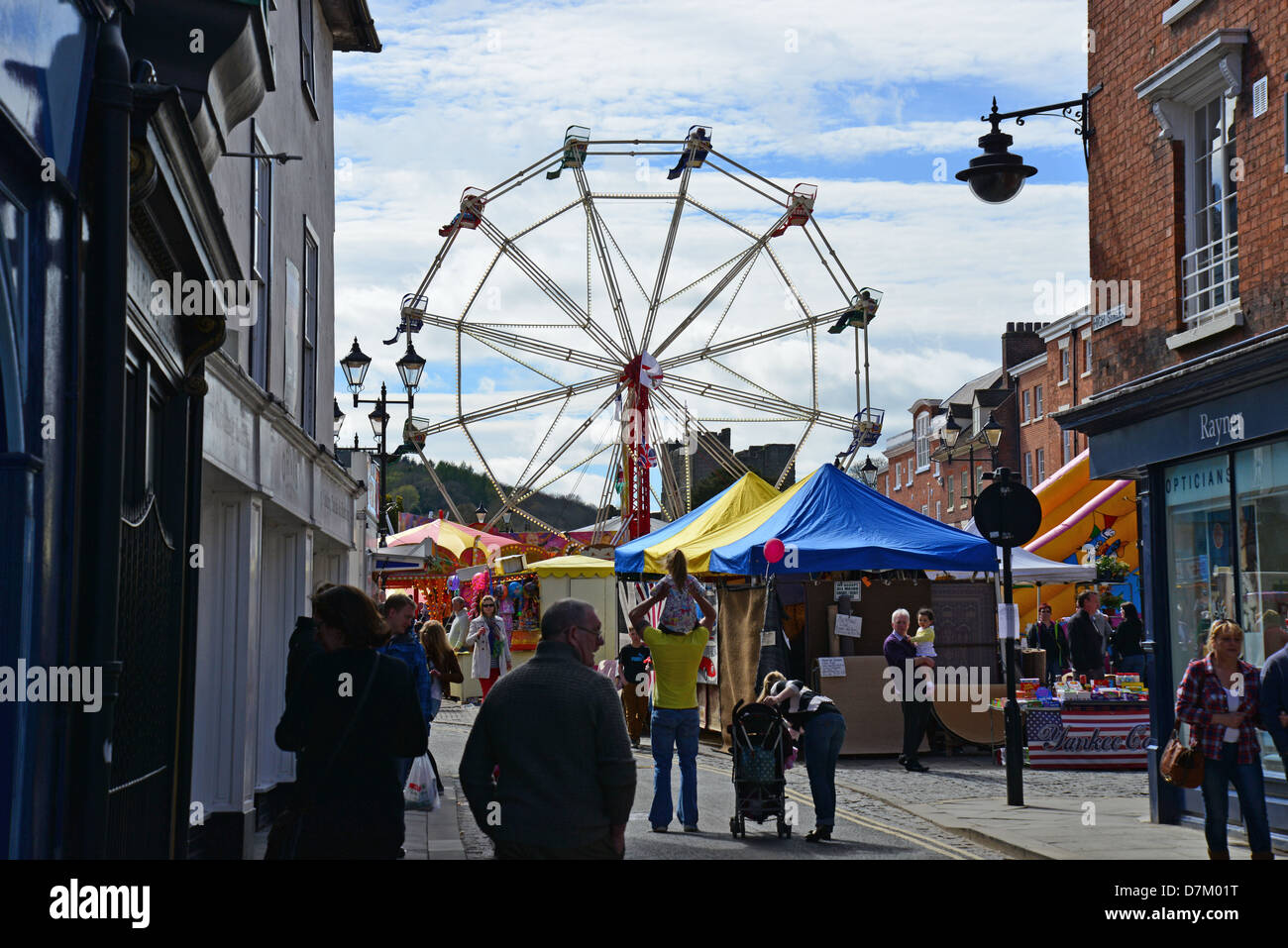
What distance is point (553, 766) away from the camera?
18.7 ft

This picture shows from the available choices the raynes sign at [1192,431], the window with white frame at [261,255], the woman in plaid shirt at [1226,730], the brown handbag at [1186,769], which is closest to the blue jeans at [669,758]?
the brown handbag at [1186,769]

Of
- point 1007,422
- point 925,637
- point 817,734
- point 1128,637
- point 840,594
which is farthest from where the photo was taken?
point 1007,422

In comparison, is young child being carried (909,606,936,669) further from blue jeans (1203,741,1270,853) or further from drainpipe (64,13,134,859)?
drainpipe (64,13,134,859)

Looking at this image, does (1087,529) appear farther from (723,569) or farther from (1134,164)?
(1134,164)

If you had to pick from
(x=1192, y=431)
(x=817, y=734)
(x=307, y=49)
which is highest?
(x=307, y=49)

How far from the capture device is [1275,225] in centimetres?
1116

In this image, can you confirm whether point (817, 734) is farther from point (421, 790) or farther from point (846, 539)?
point (846, 539)

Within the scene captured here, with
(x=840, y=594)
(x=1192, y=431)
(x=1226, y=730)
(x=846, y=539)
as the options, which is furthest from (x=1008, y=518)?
(x=840, y=594)

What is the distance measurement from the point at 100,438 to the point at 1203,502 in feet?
31.0

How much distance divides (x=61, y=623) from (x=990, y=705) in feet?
46.9

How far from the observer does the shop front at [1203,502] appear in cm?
1108

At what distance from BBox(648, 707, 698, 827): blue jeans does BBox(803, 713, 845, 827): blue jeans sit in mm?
876

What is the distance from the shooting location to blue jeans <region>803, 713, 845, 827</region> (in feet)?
36.3

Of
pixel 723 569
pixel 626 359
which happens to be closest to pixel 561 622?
pixel 723 569
